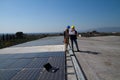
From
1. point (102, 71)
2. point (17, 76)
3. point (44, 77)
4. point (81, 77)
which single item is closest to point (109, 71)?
point (102, 71)

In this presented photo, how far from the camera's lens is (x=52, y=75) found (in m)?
5.30

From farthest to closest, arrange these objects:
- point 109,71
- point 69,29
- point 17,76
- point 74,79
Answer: point 69,29 → point 109,71 → point 17,76 → point 74,79

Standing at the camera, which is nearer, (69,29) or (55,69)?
(55,69)

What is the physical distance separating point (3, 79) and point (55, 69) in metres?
1.78

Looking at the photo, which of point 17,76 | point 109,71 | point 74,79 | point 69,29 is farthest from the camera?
point 69,29

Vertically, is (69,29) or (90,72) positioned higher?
(69,29)

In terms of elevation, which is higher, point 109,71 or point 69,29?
point 69,29

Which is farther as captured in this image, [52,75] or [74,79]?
[52,75]

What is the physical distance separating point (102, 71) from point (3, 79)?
3159mm

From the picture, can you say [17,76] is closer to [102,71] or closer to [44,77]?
[44,77]

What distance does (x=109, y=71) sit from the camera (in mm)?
5672

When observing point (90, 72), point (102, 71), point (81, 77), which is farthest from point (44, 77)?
point (102, 71)

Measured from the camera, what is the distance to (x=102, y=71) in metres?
5.70

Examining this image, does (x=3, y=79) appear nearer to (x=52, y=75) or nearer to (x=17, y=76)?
(x=17, y=76)
